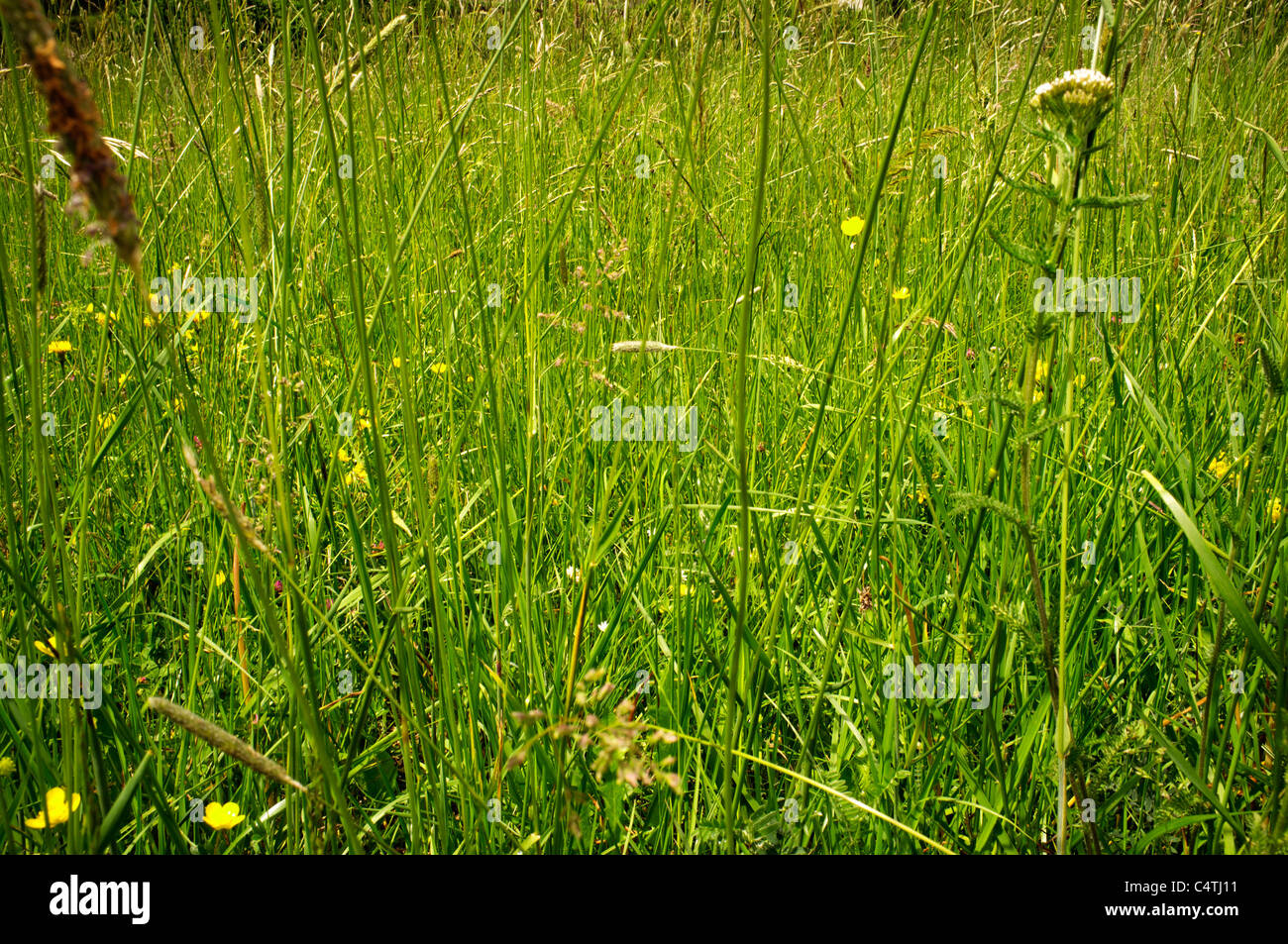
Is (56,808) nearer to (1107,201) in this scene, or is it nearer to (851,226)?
(1107,201)

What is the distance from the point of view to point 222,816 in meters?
0.81

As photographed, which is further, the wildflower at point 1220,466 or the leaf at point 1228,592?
the wildflower at point 1220,466

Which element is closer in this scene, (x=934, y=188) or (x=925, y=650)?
(x=925, y=650)

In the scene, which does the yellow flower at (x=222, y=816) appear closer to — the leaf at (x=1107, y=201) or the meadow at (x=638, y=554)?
the meadow at (x=638, y=554)

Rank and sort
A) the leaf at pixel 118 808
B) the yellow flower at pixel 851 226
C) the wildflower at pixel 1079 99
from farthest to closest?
the yellow flower at pixel 851 226, the wildflower at pixel 1079 99, the leaf at pixel 118 808

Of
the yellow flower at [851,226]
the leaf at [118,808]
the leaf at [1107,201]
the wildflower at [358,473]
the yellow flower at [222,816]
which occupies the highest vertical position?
the yellow flower at [851,226]

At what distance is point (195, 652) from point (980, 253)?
1.87 m

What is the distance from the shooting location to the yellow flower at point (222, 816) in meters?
0.80

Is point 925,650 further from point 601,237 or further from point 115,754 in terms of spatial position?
point 601,237

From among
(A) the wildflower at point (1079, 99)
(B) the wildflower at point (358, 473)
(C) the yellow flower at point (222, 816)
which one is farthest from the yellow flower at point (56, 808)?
(A) the wildflower at point (1079, 99)

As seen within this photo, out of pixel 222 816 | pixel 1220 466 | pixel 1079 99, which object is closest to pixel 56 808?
pixel 222 816

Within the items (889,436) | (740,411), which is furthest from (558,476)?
(740,411)

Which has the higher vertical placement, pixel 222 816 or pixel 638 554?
pixel 638 554

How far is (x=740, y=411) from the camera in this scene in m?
0.52
